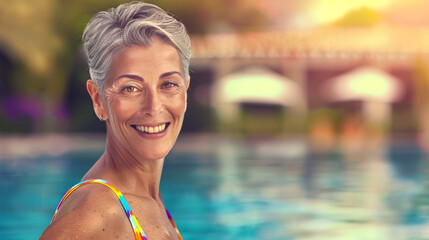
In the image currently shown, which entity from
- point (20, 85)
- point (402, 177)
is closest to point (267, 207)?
point (402, 177)

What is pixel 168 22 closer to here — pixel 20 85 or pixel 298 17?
pixel 20 85

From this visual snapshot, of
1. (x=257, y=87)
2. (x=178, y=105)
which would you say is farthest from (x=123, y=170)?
(x=257, y=87)

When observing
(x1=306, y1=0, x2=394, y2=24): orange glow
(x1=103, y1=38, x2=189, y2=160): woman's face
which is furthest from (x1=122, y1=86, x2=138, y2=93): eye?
(x1=306, y1=0, x2=394, y2=24): orange glow

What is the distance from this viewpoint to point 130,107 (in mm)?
1846

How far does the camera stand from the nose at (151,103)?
6.05 feet

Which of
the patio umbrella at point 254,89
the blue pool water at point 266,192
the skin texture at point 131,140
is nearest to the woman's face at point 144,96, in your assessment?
the skin texture at point 131,140

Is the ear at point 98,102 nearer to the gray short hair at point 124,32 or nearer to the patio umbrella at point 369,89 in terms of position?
the gray short hair at point 124,32

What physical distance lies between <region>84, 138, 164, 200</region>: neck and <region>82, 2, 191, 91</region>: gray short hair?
20cm

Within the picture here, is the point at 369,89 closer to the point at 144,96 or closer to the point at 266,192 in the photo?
the point at 266,192

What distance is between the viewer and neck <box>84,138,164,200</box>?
193cm

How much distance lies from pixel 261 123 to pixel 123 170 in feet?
83.1

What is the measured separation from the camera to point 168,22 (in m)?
1.80

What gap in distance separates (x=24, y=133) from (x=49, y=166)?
35.6 feet

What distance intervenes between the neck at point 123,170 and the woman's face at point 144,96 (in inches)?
1.7
